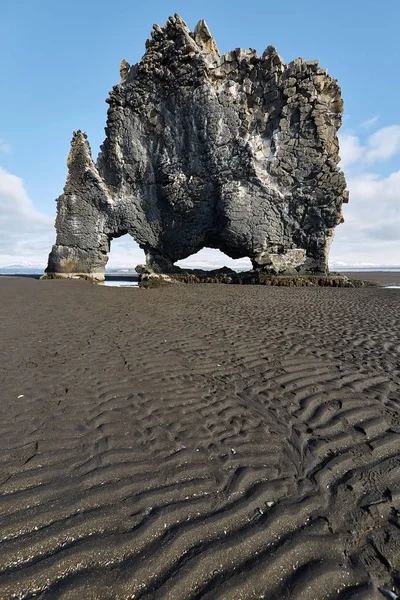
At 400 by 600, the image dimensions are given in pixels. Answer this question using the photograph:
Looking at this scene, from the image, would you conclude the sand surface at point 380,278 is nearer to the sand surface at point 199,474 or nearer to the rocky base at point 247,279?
the rocky base at point 247,279

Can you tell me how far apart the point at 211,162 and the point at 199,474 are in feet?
126

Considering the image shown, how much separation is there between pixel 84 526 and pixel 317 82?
4439 centimetres

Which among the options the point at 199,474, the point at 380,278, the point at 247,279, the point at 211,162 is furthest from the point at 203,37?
the point at 380,278

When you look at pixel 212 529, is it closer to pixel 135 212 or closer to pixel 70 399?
pixel 70 399

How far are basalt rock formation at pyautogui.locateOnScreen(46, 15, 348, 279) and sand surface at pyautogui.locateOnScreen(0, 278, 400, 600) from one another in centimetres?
3132

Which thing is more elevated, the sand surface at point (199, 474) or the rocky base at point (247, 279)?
the rocky base at point (247, 279)

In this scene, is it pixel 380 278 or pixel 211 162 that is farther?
pixel 380 278

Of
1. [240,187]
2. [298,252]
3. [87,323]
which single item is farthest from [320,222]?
[87,323]

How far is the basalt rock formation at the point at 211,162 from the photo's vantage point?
115 feet

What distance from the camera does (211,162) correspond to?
3669cm

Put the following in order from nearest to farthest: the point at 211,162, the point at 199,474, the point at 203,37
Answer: the point at 199,474 → the point at 211,162 → the point at 203,37

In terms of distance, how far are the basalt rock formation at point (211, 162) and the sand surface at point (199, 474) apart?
31.3m

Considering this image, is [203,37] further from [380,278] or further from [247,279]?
[380,278]

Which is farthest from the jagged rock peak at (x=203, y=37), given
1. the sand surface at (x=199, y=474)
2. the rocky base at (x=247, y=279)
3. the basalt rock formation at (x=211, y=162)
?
the sand surface at (x=199, y=474)
